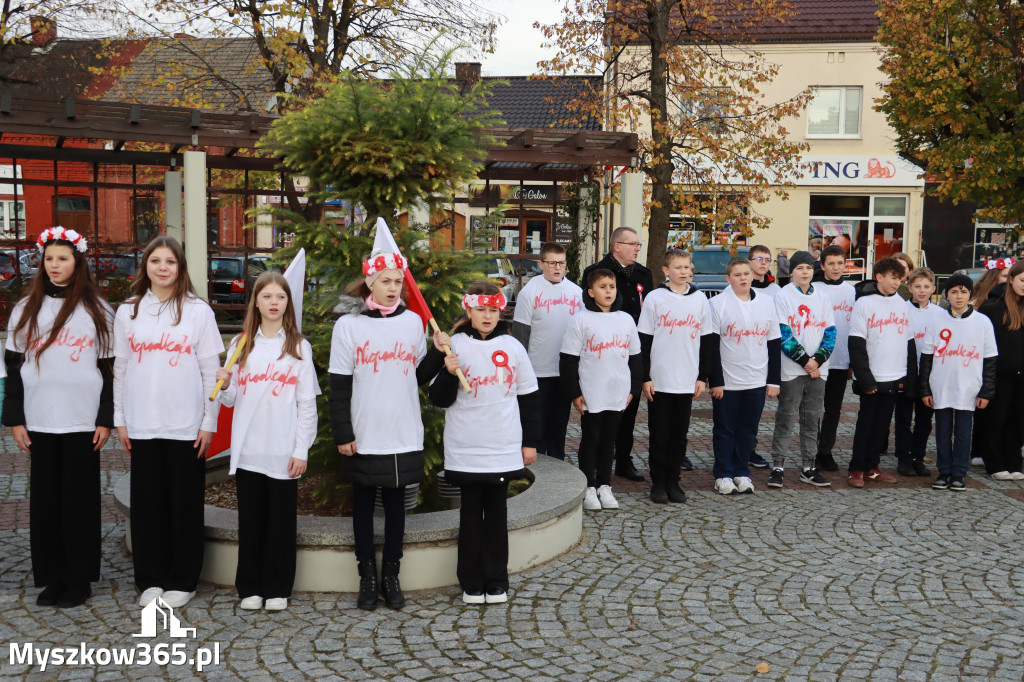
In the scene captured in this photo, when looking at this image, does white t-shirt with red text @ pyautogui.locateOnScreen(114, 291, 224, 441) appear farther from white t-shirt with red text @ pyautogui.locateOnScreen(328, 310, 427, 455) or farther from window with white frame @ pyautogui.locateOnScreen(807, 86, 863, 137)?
window with white frame @ pyautogui.locateOnScreen(807, 86, 863, 137)

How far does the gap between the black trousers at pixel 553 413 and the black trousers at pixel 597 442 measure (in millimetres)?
427

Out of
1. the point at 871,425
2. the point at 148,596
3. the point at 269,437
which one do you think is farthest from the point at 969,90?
the point at 148,596

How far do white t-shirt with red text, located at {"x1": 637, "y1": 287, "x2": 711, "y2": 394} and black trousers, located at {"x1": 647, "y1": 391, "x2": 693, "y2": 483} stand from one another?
0.09 metres

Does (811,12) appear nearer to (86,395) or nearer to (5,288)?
(5,288)

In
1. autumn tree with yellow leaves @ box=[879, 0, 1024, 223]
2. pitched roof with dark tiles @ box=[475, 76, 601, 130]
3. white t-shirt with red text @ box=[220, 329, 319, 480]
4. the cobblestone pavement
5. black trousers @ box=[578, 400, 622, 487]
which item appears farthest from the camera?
pitched roof with dark tiles @ box=[475, 76, 601, 130]

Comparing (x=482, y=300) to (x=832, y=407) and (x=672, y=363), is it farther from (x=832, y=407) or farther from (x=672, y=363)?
(x=832, y=407)

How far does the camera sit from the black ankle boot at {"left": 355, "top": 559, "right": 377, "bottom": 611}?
5020 millimetres

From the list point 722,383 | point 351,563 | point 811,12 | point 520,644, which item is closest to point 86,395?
point 351,563

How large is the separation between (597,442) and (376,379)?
2.39 metres

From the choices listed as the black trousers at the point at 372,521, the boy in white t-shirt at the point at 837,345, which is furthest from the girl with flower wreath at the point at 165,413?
the boy in white t-shirt at the point at 837,345

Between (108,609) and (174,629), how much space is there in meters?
0.51

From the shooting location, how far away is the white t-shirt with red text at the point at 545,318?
738 cm

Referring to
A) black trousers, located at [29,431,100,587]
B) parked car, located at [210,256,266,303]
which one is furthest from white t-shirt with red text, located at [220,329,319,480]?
parked car, located at [210,256,266,303]

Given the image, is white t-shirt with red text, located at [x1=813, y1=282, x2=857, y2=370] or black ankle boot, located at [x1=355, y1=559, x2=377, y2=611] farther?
white t-shirt with red text, located at [x1=813, y1=282, x2=857, y2=370]
